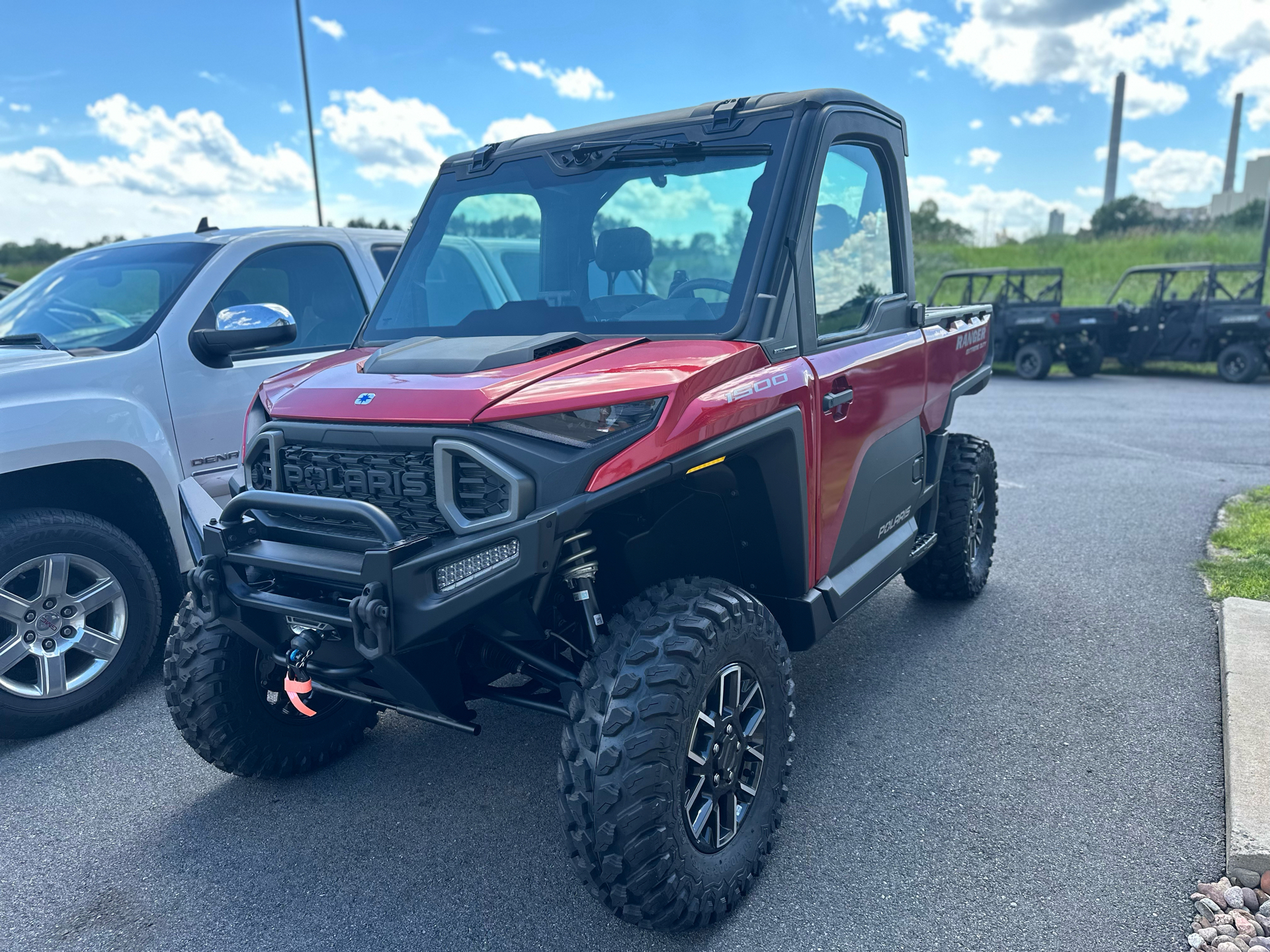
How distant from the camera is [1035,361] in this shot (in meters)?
17.9

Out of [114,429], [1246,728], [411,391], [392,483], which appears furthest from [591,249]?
[1246,728]

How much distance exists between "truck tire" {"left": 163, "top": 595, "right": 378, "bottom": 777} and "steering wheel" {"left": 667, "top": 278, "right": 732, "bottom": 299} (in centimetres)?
183

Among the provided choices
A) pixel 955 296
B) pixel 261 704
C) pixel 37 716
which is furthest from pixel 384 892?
pixel 955 296

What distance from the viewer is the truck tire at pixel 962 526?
15.6 feet

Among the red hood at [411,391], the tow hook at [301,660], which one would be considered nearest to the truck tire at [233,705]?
the tow hook at [301,660]

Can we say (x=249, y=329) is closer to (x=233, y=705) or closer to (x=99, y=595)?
(x=99, y=595)

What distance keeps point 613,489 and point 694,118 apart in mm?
1562

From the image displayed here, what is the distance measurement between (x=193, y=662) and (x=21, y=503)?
56.0 inches

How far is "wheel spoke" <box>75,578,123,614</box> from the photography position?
13.0 feet

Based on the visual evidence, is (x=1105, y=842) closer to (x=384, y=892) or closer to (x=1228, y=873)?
(x=1228, y=873)

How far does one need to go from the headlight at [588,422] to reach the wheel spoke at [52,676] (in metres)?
2.67

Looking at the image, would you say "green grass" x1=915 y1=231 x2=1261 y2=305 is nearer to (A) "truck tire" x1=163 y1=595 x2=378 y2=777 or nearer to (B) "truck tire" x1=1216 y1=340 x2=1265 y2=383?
(B) "truck tire" x1=1216 y1=340 x2=1265 y2=383

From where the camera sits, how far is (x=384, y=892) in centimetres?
281

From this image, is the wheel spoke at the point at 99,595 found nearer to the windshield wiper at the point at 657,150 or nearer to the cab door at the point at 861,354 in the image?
the windshield wiper at the point at 657,150
